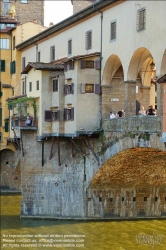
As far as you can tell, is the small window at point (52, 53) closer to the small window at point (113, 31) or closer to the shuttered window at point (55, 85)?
the shuttered window at point (55, 85)

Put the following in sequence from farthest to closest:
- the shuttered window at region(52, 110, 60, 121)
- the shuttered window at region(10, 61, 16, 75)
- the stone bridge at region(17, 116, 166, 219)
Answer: the shuttered window at region(10, 61, 16, 75), the stone bridge at region(17, 116, 166, 219), the shuttered window at region(52, 110, 60, 121)

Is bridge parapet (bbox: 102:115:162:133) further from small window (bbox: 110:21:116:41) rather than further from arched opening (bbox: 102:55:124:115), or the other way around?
small window (bbox: 110:21:116:41)

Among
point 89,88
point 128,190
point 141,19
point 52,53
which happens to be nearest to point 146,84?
point 89,88

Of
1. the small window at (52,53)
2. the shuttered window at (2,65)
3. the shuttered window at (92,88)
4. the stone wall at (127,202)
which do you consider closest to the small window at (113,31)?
the shuttered window at (92,88)

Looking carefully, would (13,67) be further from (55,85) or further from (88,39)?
(88,39)

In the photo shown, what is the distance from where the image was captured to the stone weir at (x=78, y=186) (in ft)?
126

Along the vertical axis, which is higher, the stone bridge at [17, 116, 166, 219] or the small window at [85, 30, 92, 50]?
the small window at [85, 30, 92, 50]

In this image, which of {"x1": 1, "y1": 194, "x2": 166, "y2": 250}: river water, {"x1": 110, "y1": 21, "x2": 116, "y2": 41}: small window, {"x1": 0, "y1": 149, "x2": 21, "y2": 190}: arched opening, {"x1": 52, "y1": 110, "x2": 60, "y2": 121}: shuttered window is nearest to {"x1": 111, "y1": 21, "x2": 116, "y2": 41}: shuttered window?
{"x1": 110, "y1": 21, "x2": 116, "y2": 41}: small window

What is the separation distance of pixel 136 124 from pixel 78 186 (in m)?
9.93

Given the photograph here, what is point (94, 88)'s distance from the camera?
1410 inches

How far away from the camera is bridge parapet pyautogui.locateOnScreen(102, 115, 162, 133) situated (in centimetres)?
2888

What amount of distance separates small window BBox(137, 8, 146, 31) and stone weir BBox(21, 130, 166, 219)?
8.94 m

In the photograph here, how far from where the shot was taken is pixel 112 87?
1421 inches

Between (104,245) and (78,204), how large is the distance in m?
6.06
